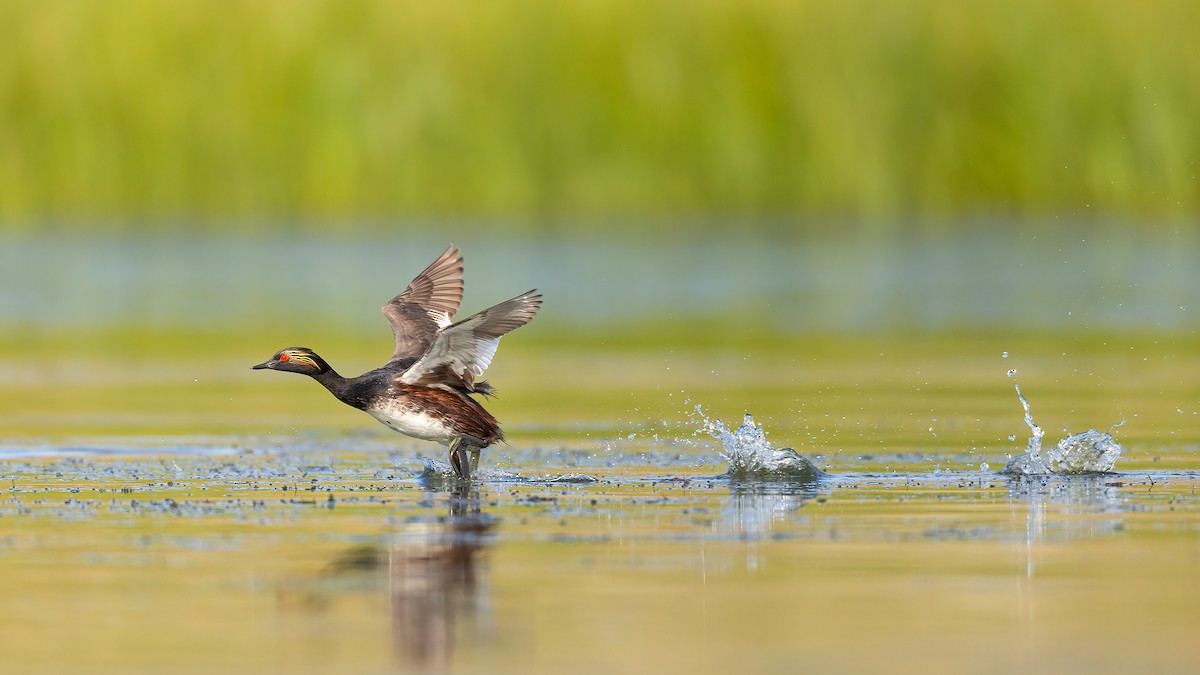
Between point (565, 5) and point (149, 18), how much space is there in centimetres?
862

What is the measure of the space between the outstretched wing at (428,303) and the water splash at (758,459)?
2.37 m

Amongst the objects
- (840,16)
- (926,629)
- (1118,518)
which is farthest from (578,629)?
(840,16)

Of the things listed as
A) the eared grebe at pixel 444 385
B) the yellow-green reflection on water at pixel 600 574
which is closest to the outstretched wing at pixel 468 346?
the eared grebe at pixel 444 385

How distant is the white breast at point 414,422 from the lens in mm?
12539

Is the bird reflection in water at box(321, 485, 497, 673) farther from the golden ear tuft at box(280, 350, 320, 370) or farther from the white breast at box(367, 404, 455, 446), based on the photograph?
the golden ear tuft at box(280, 350, 320, 370)

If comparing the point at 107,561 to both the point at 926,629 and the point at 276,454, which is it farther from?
the point at 276,454

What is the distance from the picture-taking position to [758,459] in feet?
40.3

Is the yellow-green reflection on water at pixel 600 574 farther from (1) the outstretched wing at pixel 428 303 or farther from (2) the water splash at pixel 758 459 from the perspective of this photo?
(1) the outstretched wing at pixel 428 303

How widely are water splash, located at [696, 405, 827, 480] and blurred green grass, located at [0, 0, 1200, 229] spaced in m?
30.8

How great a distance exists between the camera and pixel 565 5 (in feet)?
152

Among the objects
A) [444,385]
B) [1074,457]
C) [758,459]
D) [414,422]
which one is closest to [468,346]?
[444,385]

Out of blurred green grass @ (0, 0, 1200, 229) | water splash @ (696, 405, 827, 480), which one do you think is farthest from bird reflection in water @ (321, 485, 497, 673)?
blurred green grass @ (0, 0, 1200, 229)

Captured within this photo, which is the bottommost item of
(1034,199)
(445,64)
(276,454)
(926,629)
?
(926,629)

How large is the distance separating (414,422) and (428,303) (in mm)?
2194
